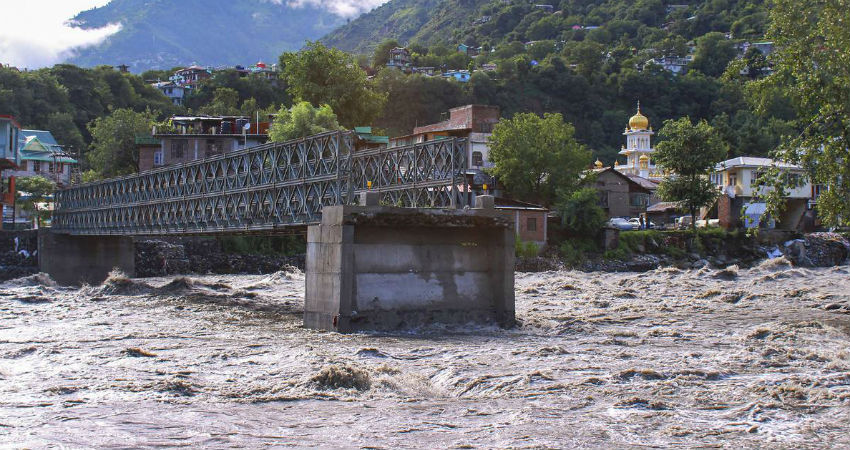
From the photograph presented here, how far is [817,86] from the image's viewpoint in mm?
25234

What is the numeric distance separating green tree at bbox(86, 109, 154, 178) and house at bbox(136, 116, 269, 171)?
4542 millimetres

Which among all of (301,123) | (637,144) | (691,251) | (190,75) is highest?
(190,75)

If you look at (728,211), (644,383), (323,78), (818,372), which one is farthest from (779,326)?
(323,78)

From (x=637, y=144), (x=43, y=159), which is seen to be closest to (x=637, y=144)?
(x=637, y=144)

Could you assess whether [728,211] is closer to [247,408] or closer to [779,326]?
[779,326]

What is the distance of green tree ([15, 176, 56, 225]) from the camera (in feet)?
232

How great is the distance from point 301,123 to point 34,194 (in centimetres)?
2330

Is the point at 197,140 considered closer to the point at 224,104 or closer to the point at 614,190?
the point at 614,190

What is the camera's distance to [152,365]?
18.5 metres

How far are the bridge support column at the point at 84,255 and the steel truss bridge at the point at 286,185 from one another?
8225 mm

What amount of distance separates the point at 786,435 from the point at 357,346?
11140 mm

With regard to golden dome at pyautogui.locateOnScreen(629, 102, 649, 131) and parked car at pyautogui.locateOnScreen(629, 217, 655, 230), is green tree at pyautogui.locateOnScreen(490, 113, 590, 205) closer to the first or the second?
parked car at pyautogui.locateOnScreen(629, 217, 655, 230)

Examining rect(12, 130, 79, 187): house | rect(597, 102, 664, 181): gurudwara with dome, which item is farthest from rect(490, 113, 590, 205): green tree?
rect(597, 102, 664, 181): gurudwara with dome

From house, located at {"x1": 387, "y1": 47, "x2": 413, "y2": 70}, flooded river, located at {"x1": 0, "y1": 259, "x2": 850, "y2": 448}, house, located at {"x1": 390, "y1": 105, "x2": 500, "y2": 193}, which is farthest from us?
house, located at {"x1": 387, "y1": 47, "x2": 413, "y2": 70}
